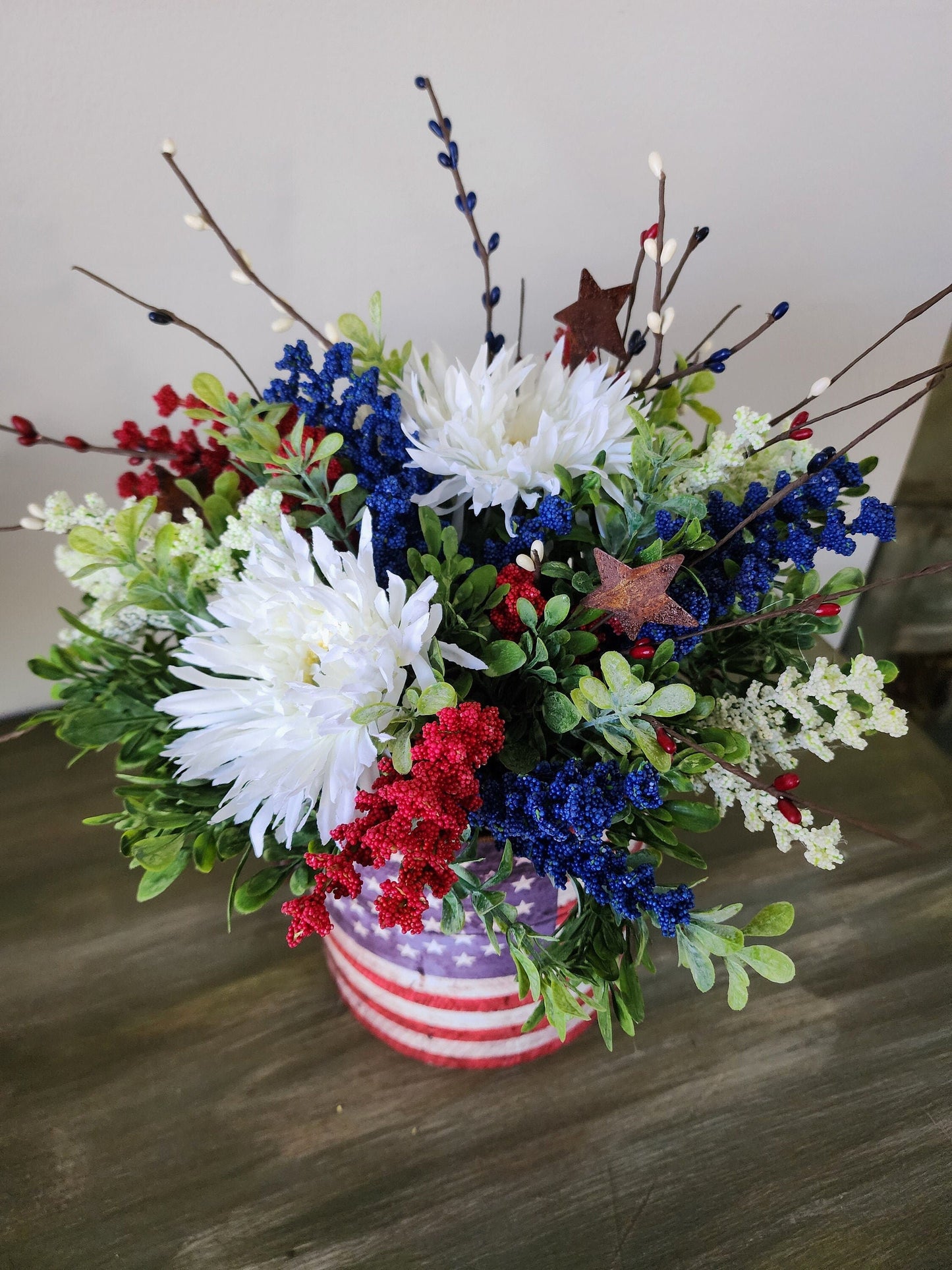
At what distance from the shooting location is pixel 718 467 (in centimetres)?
41

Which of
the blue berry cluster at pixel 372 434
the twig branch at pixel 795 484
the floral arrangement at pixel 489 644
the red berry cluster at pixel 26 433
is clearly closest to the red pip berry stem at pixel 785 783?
the floral arrangement at pixel 489 644

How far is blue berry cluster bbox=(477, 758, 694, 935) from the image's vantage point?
13.0 inches

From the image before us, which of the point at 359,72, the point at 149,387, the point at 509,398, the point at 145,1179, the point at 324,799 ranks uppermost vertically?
the point at 359,72

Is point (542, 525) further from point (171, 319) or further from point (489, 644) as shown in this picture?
point (171, 319)

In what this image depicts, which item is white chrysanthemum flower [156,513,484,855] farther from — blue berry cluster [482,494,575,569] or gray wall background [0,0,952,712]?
gray wall background [0,0,952,712]

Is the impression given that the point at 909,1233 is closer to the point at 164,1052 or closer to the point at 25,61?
the point at 164,1052

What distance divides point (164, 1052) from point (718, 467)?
1.78 feet

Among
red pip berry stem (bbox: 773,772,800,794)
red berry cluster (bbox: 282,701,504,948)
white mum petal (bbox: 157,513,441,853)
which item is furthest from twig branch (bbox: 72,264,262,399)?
red pip berry stem (bbox: 773,772,800,794)

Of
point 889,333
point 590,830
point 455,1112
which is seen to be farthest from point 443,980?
point 889,333

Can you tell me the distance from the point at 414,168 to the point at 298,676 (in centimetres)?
47

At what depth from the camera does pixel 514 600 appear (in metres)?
0.40

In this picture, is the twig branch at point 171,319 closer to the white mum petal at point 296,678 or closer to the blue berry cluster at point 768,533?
the white mum petal at point 296,678

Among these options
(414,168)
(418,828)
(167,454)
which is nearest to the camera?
(418,828)

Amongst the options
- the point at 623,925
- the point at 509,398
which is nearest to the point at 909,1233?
the point at 623,925
